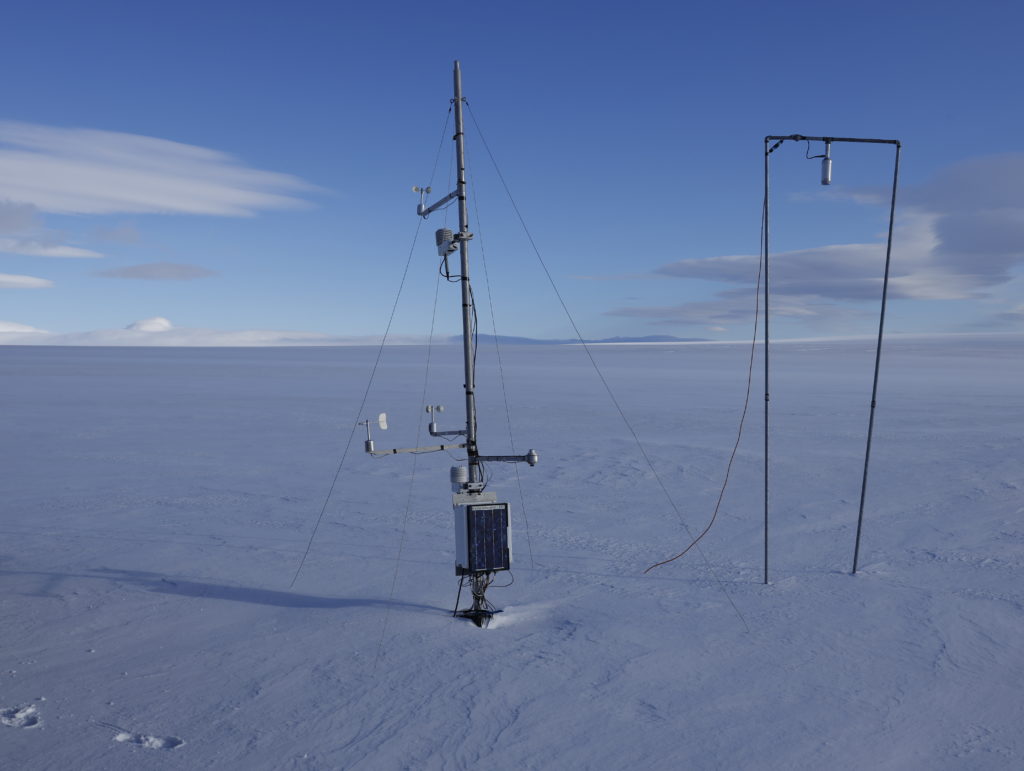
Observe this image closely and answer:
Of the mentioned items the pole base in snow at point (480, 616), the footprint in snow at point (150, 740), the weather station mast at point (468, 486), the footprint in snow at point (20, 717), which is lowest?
the footprint in snow at point (150, 740)

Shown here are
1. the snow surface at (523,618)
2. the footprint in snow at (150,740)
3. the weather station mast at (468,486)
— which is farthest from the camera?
the weather station mast at (468,486)

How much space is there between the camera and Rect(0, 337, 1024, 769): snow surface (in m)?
5.90

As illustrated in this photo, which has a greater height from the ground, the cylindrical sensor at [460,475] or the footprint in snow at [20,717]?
the cylindrical sensor at [460,475]

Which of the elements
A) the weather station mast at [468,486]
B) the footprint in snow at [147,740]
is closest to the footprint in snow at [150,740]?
the footprint in snow at [147,740]

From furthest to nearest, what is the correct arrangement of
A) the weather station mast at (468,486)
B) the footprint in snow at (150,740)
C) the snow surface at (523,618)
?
the weather station mast at (468,486) < the snow surface at (523,618) < the footprint in snow at (150,740)

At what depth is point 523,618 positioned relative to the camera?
824cm

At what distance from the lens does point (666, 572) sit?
9758 millimetres

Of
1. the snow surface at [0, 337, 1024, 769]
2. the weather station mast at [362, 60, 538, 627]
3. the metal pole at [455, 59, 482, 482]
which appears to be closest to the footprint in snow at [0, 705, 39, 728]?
the snow surface at [0, 337, 1024, 769]

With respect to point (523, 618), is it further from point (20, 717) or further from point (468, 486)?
point (20, 717)

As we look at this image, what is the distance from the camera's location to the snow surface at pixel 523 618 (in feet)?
19.4

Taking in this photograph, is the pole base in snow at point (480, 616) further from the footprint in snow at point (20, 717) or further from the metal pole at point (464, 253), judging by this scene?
the footprint in snow at point (20, 717)

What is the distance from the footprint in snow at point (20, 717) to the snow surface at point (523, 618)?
0.02 meters

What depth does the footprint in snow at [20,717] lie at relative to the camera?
235 inches

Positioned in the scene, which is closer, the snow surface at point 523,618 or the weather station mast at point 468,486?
the snow surface at point 523,618
